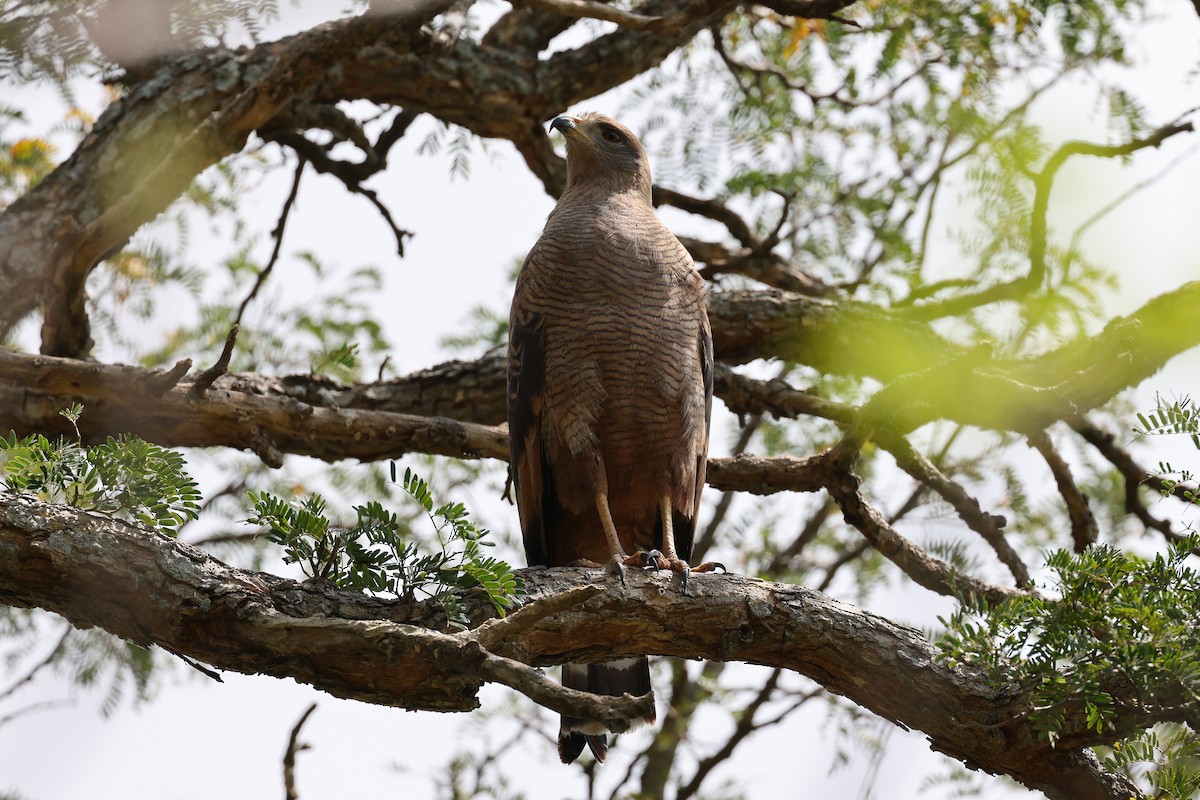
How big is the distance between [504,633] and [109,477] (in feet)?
3.76

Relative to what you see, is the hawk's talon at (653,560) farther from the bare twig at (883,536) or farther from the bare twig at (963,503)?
the bare twig at (963,503)

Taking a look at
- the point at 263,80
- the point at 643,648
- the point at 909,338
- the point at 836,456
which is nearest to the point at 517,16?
the point at 263,80

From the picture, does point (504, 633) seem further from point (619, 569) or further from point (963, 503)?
point (963, 503)

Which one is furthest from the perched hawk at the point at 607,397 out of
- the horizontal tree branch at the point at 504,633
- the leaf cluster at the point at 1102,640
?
the leaf cluster at the point at 1102,640

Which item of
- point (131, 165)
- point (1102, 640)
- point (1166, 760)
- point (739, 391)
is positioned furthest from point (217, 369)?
point (1166, 760)

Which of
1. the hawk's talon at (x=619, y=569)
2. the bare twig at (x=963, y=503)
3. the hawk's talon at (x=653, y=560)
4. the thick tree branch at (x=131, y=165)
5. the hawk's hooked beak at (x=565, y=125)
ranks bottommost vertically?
the hawk's talon at (x=619, y=569)

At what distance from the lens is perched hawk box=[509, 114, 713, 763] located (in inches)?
185

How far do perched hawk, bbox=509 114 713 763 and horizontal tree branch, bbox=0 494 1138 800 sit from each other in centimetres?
98

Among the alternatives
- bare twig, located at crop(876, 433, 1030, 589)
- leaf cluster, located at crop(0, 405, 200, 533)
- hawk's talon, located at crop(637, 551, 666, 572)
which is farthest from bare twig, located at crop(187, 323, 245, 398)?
bare twig, located at crop(876, 433, 1030, 589)

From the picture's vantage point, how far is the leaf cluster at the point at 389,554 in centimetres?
299

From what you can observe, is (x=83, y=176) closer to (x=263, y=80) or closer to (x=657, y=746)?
(x=263, y=80)

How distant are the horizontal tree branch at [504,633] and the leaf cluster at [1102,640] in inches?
7.5

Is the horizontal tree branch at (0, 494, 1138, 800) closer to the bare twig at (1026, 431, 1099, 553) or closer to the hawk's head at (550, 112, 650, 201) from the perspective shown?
the bare twig at (1026, 431, 1099, 553)

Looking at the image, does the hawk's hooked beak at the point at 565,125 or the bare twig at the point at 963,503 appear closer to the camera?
the bare twig at the point at 963,503
